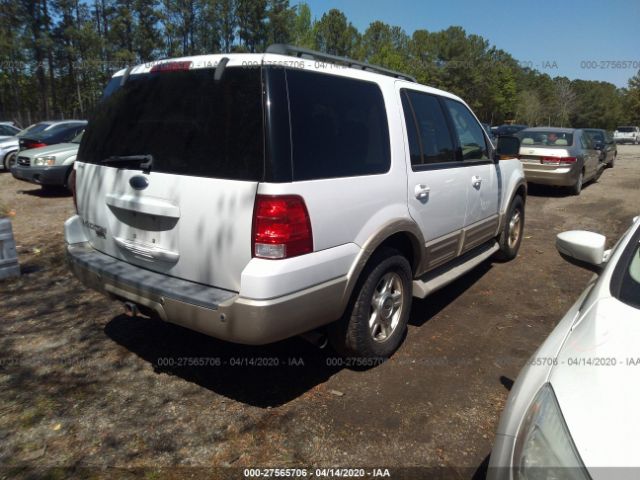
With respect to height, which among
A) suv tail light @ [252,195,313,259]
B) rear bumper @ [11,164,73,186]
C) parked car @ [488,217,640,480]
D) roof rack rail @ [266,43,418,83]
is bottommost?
parked car @ [488,217,640,480]

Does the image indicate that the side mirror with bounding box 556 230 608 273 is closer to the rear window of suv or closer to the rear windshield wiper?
the rear window of suv

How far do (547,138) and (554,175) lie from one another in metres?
1.12

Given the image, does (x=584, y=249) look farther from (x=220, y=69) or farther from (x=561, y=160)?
(x=561, y=160)

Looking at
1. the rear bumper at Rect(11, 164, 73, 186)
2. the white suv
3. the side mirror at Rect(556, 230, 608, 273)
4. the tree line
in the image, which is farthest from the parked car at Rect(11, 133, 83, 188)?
the tree line

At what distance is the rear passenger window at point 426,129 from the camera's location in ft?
11.7

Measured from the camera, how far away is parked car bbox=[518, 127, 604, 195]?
36.0 feet

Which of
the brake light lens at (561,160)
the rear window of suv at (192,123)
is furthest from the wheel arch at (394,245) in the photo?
the brake light lens at (561,160)

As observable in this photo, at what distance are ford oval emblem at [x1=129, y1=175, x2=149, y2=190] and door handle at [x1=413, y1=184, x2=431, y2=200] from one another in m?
1.90

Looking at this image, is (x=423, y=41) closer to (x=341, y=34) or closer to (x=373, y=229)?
(x=341, y=34)

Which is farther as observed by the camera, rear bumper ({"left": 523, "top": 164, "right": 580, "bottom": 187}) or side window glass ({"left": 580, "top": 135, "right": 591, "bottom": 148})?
side window glass ({"left": 580, "top": 135, "right": 591, "bottom": 148})

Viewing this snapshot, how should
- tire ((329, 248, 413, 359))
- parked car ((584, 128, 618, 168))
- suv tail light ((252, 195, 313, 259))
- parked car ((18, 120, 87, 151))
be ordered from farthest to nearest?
parked car ((584, 128, 618, 168)) → parked car ((18, 120, 87, 151)) → tire ((329, 248, 413, 359)) → suv tail light ((252, 195, 313, 259))

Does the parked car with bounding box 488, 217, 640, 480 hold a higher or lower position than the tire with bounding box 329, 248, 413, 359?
higher

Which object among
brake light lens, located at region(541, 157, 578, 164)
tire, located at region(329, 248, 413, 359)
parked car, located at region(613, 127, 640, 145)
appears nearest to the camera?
tire, located at region(329, 248, 413, 359)

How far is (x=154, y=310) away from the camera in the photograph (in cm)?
279
